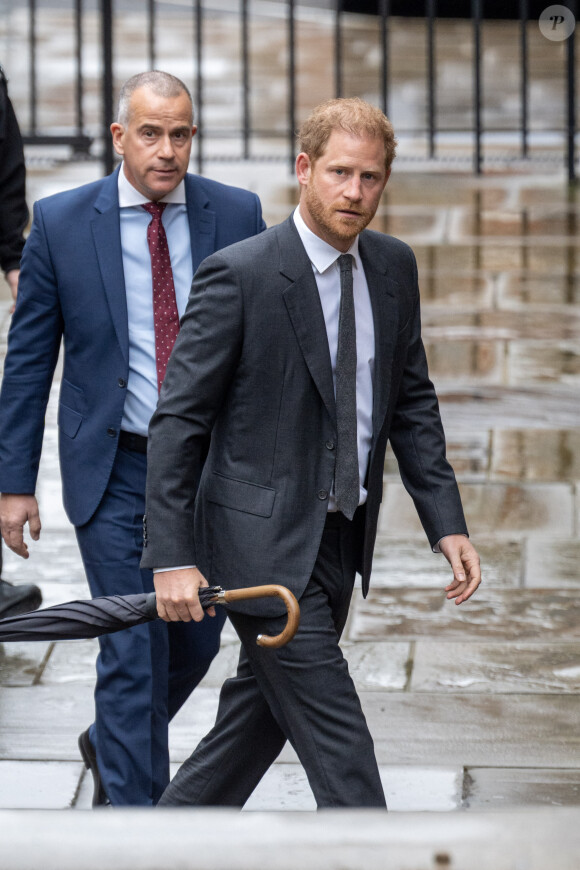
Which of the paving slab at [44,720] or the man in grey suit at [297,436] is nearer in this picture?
the man in grey suit at [297,436]

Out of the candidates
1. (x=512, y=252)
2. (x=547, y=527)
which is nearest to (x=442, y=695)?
(x=547, y=527)

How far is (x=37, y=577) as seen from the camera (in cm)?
592

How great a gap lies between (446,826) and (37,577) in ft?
14.8

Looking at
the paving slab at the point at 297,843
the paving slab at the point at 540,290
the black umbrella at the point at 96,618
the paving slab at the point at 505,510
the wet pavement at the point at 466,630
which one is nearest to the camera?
the paving slab at the point at 297,843

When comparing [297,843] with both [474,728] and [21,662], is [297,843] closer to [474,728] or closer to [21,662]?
[474,728]

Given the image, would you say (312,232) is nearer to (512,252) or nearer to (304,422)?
(304,422)

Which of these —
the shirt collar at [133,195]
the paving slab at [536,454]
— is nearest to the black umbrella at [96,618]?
the shirt collar at [133,195]

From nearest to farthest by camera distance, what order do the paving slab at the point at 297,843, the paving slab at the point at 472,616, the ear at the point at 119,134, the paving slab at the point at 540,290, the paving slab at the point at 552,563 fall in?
the paving slab at the point at 297,843
the ear at the point at 119,134
the paving slab at the point at 472,616
the paving slab at the point at 552,563
the paving slab at the point at 540,290

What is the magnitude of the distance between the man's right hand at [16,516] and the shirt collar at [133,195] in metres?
0.80

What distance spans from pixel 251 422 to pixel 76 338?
85 centimetres

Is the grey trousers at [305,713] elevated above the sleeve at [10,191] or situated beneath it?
situated beneath

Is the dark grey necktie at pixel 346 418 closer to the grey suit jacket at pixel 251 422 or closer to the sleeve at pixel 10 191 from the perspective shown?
the grey suit jacket at pixel 251 422

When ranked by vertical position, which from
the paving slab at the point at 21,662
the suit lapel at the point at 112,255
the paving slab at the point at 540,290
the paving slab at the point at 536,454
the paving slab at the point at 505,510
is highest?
the suit lapel at the point at 112,255

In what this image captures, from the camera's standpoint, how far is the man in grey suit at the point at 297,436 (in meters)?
3.32
